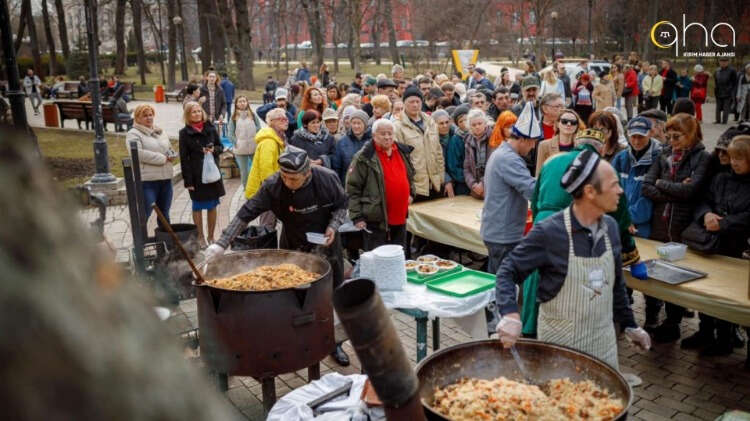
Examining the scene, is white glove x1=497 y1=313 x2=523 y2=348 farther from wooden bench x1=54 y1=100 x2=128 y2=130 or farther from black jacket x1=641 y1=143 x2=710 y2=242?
wooden bench x1=54 y1=100 x2=128 y2=130

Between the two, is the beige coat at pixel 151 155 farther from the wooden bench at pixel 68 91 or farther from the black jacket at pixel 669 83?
the wooden bench at pixel 68 91

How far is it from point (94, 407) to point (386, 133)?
680cm

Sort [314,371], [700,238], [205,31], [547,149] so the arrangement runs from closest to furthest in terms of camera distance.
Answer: [314,371] → [700,238] → [547,149] → [205,31]

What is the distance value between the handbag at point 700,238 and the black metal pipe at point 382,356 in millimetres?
4907

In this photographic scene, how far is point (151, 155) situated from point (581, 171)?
6.42 metres

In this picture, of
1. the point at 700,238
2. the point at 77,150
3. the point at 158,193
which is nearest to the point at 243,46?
the point at 77,150

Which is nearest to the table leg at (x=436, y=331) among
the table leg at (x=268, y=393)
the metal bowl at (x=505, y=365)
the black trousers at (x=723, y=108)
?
the table leg at (x=268, y=393)

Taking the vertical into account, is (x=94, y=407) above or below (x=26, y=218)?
below

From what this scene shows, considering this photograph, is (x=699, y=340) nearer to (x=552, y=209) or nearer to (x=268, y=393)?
(x=552, y=209)

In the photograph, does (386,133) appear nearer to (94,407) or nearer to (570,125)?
(570,125)

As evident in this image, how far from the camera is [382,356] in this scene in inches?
76.9

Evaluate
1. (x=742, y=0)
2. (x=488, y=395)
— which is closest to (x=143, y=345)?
(x=488, y=395)

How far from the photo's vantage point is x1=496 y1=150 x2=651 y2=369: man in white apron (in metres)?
3.75

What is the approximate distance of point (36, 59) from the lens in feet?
152
